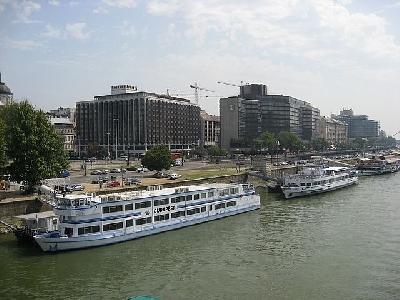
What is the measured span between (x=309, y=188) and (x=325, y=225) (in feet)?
95.1

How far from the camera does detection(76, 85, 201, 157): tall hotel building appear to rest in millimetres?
182788

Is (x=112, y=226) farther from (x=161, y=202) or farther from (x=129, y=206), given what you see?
(x=161, y=202)

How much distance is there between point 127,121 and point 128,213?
140335mm

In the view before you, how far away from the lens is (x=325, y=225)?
54938 millimetres

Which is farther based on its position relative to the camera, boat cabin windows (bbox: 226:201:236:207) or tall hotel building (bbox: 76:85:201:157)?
tall hotel building (bbox: 76:85:201:157)

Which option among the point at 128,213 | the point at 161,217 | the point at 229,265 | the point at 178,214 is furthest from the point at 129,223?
the point at 229,265

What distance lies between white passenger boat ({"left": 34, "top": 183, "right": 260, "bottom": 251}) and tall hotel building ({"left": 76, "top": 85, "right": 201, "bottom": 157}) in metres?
121

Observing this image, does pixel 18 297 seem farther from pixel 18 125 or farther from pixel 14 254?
pixel 18 125

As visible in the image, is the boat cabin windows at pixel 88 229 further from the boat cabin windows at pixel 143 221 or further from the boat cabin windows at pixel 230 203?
the boat cabin windows at pixel 230 203

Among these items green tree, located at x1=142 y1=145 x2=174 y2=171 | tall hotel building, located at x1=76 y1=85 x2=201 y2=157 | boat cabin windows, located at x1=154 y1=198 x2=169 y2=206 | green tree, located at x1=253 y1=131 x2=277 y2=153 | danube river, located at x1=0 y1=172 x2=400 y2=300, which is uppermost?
tall hotel building, located at x1=76 y1=85 x2=201 y2=157

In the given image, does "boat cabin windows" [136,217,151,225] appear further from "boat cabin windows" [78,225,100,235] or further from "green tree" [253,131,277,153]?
"green tree" [253,131,277,153]

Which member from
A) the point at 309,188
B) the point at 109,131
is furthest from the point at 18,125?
the point at 109,131

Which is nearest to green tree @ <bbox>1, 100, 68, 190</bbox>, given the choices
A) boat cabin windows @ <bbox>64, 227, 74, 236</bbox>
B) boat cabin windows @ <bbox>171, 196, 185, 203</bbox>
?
boat cabin windows @ <bbox>64, 227, 74, 236</bbox>

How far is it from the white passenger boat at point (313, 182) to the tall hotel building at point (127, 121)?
99.4 metres
